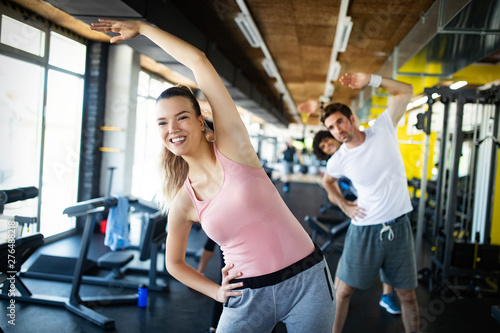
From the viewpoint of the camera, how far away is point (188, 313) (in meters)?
3.06

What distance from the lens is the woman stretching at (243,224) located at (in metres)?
1.08

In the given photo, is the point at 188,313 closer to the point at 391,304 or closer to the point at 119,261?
the point at 119,261

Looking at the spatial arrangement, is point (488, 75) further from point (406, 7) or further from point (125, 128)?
point (125, 128)

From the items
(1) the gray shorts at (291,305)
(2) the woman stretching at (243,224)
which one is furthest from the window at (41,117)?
(1) the gray shorts at (291,305)

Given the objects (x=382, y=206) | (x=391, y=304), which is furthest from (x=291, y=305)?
(x=391, y=304)

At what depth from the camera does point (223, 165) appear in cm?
110

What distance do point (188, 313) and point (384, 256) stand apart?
1720 millimetres

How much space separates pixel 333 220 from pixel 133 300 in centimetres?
285

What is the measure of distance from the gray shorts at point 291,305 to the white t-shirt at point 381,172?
3.71 feet

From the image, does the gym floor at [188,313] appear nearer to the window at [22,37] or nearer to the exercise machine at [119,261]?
the exercise machine at [119,261]

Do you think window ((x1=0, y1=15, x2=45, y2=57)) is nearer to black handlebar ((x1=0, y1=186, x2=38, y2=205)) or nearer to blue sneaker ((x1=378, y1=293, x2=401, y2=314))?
black handlebar ((x1=0, y1=186, x2=38, y2=205))

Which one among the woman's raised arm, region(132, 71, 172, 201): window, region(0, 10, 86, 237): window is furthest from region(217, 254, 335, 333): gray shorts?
region(132, 71, 172, 201): window

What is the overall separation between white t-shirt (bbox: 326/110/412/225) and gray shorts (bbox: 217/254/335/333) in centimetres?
113

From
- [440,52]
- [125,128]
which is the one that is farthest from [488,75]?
[125,128]
